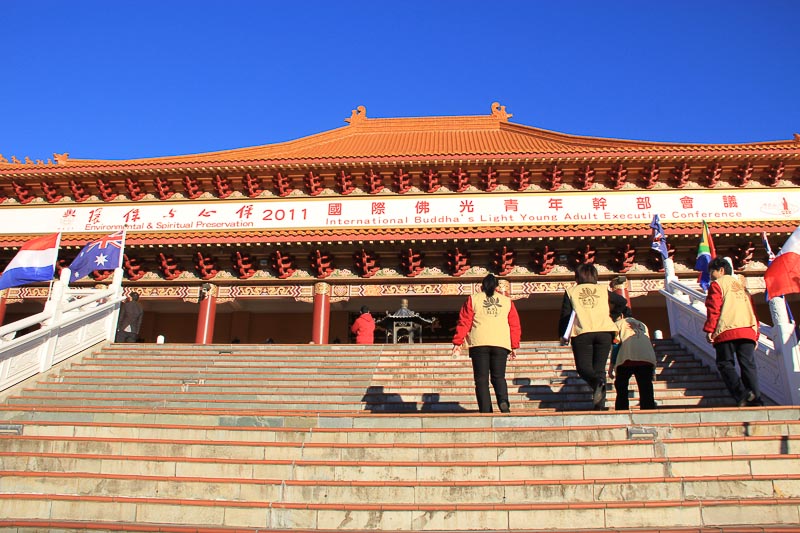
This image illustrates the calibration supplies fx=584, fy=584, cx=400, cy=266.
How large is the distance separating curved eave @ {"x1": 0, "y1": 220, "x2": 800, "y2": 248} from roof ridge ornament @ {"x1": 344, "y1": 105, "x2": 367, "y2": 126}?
9617 millimetres

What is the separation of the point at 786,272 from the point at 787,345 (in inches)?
30.8

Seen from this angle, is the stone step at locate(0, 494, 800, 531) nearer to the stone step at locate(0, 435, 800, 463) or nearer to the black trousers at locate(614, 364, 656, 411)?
the stone step at locate(0, 435, 800, 463)

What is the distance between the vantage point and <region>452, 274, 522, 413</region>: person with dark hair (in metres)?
5.40

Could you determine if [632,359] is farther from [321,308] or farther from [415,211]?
[415,211]

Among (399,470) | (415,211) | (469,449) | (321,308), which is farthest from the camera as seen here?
(415,211)

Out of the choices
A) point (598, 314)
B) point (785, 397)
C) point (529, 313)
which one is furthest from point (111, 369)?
point (529, 313)

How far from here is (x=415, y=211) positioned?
15.6 m

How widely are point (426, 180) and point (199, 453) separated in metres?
11.8

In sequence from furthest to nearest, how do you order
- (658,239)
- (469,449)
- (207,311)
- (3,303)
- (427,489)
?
(3,303) < (207,311) < (658,239) < (469,449) < (427,489)

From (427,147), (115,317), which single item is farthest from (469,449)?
(427,147)

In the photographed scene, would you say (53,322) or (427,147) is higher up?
(427,147)

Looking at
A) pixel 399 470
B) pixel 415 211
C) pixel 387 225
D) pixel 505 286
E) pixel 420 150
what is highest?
pixel 420 150

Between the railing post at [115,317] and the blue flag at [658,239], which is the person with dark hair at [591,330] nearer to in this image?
the blue flag at [658,239]

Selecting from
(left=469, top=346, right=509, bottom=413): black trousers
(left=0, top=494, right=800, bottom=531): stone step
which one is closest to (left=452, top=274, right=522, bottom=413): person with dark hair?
(left=469, top=346, right=509, bottom=413): black trousers
